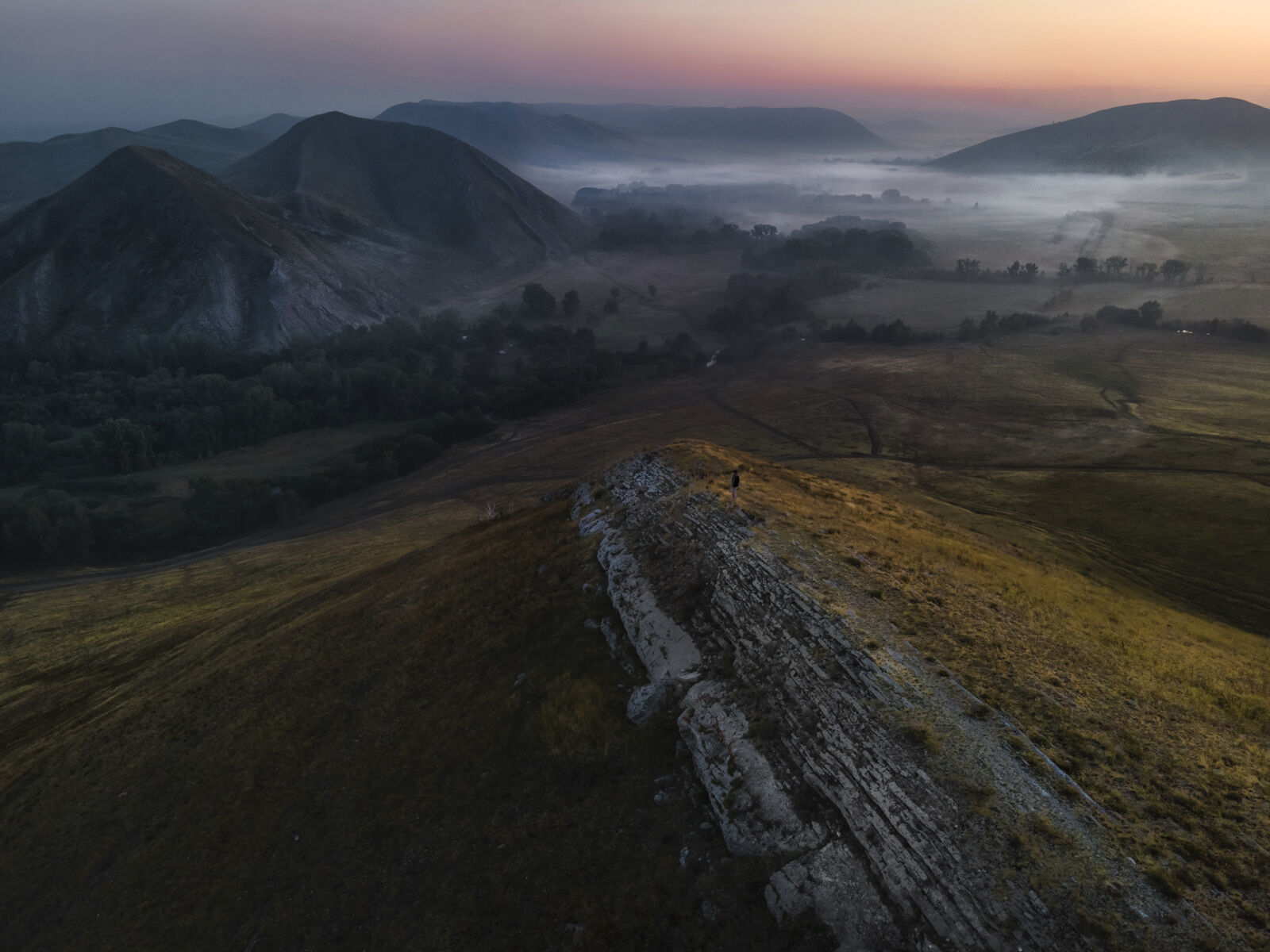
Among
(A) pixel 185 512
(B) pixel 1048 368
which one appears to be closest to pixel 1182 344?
(B) pixel 1048 368

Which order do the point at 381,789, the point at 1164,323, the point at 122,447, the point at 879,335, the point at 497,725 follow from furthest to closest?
the point at 879,335 → the point at 1164,323 → the point at 122,447 → the point at 497,725 → the point at 381,789

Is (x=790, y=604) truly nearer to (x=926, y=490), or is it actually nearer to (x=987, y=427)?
(x=926, y=490)

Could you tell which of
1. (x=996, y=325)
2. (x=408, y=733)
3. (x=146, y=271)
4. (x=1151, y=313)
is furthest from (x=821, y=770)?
(x=146, y=271)

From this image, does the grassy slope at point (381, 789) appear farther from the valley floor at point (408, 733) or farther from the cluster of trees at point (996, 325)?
the cluster of trees at point (996, 325)

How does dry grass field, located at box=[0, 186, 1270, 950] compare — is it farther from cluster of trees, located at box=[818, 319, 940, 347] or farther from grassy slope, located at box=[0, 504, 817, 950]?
cluster of trees, located at box=[818, 319, 940, 347]

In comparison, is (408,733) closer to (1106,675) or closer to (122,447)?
(1106,675)

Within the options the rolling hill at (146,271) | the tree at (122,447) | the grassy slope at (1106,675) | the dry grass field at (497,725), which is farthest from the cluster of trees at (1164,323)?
the tree at (122,447)

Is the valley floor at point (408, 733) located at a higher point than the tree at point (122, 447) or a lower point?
higher
